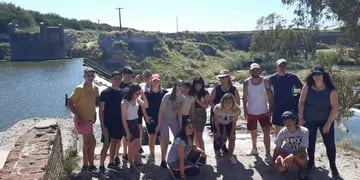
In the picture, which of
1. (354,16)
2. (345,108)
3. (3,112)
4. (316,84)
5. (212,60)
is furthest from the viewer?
(212,60)

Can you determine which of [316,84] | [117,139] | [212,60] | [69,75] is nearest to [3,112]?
[69,75]

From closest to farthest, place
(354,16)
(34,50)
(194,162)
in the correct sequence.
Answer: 1. (194,162)
2. (354,16)
3. (34,50)

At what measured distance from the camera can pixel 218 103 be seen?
712cm

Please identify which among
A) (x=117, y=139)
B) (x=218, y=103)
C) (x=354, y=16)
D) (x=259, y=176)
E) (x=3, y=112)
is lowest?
(x=3, y=112)

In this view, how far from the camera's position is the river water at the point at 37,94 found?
80.7 feet

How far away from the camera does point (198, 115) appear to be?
7109mm

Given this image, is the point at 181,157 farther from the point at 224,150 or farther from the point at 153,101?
the point at 224,150

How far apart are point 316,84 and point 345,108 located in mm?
11164

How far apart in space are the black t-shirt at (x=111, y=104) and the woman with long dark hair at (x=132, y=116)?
0.11m

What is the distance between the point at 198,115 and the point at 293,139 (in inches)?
61.6

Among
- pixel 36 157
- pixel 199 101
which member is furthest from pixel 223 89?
pixel 36 157

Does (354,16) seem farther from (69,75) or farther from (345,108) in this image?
(69,75)

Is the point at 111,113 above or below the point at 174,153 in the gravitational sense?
above

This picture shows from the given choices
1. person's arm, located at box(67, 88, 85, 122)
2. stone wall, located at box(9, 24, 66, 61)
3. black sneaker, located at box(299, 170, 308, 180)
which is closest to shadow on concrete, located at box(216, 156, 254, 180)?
black sneaker, located at box(299, 170, 308, 180)
